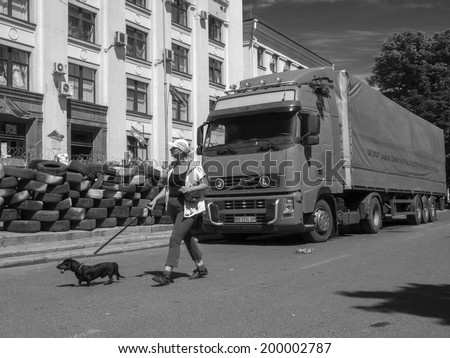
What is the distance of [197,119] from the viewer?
33594mm

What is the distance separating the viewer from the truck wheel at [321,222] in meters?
12.9

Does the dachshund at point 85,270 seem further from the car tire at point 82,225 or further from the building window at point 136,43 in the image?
the building window at point 136,43

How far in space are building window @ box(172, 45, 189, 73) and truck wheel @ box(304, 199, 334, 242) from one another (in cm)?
2051

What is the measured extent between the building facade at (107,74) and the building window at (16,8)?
0.14 feet

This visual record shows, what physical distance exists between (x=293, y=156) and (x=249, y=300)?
6.21 meters

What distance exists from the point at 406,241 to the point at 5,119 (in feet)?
56.3

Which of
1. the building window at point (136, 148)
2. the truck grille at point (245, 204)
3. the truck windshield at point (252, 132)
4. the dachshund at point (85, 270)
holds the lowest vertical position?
the dachshund at point (85, 270)

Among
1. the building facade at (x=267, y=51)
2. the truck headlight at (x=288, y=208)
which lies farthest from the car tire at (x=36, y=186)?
the building facade at (x=267, y=51)

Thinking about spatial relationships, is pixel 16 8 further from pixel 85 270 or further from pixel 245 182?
pixel 85 270

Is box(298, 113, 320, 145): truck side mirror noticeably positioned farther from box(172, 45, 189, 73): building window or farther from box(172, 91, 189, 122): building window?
box(172, 45, 189, 73): building window

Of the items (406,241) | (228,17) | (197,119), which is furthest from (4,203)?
(228,17)
